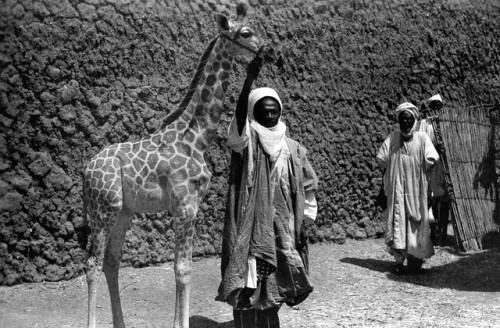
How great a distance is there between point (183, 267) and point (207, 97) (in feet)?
4.06

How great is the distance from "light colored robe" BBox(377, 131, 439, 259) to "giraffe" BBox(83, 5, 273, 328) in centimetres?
368

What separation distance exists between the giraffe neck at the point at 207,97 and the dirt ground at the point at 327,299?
201cm

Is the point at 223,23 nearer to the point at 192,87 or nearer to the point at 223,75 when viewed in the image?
the point at 223,75

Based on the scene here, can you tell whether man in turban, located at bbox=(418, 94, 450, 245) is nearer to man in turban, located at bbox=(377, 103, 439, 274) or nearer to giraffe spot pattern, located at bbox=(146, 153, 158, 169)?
man in turban, located at bbox=(377, 103, 439, 274)

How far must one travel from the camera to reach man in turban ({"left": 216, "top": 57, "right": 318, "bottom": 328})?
18.8 ft

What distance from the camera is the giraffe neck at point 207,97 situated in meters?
5.83

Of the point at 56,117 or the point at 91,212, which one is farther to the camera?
the point at 56,117

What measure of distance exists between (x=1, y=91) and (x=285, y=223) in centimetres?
337

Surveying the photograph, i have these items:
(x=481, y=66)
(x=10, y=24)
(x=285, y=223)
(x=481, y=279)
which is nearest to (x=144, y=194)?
(x=285, y=223)

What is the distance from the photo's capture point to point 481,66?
12.4m

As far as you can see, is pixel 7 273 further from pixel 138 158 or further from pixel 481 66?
pixel 481 66

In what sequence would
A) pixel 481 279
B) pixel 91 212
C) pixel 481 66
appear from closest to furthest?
pixel 91 212, pixel 481 279, pixel 481 66

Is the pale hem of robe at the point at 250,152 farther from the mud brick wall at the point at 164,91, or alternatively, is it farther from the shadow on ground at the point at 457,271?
the shadow on ground at the point at 457,271

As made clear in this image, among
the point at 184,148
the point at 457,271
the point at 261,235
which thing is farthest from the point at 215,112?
the point at 457,271
